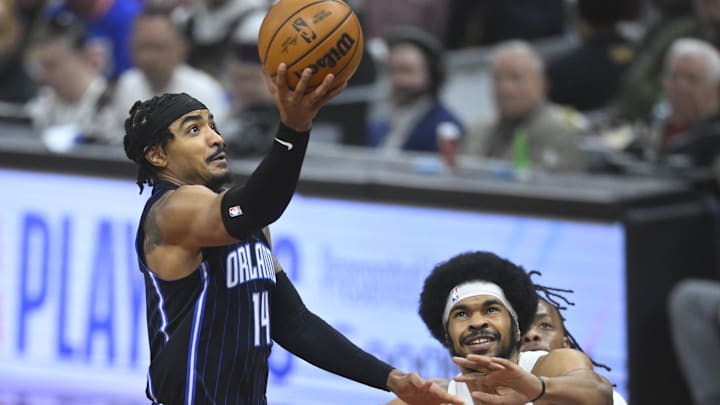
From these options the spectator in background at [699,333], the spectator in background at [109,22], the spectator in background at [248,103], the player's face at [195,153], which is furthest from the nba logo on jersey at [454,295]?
the spectator in background at [109,22]

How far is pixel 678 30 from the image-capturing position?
33.4 ft

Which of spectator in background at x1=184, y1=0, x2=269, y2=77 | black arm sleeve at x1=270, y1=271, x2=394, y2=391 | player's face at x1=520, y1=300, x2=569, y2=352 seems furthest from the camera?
spectator in background at x1=184, y1=0, x2=269, y2=77

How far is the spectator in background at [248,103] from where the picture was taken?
29.7 feet

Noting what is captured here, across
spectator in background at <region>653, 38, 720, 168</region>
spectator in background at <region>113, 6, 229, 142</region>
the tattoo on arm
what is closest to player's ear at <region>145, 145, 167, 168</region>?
the tattoo on arm

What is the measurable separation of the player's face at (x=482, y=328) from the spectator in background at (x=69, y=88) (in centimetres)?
601

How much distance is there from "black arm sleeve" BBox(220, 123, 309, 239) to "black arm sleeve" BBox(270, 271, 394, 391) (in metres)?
0.75

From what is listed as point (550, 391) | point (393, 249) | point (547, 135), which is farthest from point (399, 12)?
point (550, 391)

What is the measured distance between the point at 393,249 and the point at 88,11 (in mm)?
5317

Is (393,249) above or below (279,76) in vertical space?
above

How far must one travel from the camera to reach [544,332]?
5.23m

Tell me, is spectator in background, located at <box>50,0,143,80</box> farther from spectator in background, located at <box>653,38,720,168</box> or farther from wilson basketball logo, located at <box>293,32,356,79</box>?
wilson basketball logo, located at <box>293,32,356,79</box>

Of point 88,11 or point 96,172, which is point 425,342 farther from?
point 88,11

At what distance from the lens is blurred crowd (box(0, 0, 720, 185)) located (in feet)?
29.8

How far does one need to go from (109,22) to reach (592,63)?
4248 mm
